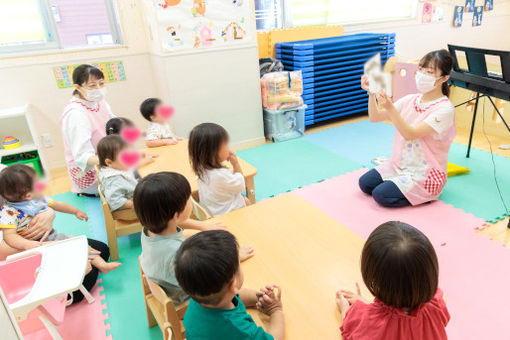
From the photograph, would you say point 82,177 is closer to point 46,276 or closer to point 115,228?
point 115,228

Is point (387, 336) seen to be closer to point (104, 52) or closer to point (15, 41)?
point (104, 52)

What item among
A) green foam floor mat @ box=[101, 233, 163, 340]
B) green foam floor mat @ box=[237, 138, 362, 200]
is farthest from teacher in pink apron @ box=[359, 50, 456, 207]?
green foam floor mat @ box=[101, 233, 163, 340]

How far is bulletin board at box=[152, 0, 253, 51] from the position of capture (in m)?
2.28

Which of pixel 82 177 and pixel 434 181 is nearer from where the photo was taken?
pixel 434 181

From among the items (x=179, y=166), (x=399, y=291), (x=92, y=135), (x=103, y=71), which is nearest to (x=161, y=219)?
(x=399, y=291)

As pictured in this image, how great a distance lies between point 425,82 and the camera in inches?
79.7

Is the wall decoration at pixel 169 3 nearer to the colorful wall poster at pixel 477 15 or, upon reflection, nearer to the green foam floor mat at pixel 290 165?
the green foam floor mat at pixel 290 165

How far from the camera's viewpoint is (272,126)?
12.3ft

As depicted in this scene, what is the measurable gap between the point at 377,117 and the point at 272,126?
5.44 feet

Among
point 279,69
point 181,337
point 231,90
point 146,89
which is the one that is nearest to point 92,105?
point 146,89

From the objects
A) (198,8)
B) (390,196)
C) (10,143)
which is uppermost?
(198,8)

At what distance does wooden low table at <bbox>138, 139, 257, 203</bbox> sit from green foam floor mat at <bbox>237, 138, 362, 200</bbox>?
0.56 metres

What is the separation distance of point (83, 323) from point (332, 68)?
10.8ft

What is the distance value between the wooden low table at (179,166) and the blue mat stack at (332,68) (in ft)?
6.59
